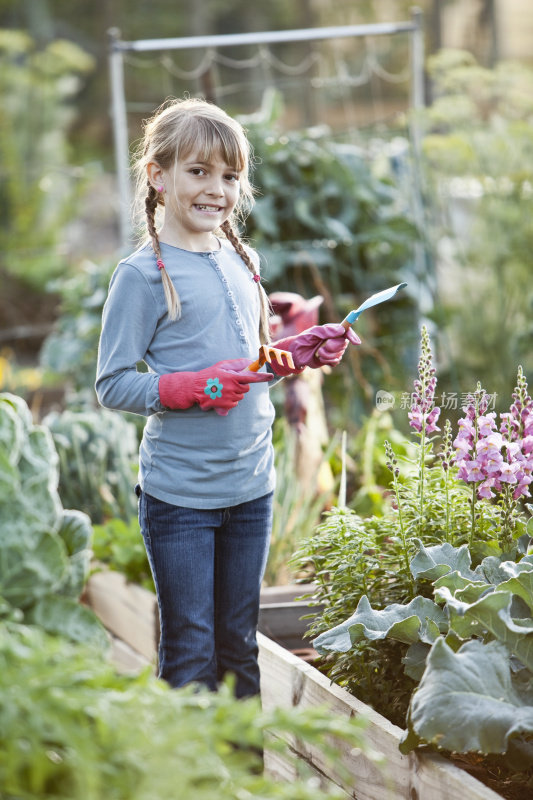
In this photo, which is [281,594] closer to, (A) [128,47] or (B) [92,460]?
(B) [92,460]

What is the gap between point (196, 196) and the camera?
70.4 inches

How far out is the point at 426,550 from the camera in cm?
173

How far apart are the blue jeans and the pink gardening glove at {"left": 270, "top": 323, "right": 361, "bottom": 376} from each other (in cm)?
29

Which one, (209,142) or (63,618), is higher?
(209,142)

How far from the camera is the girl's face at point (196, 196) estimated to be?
1779 millimetres

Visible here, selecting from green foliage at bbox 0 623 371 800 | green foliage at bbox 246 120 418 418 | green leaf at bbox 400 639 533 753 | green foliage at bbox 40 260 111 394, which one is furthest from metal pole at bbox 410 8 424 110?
green foliage at bbox 0 623 371 800

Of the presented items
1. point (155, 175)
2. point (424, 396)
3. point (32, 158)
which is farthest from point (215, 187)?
point (32, 158)

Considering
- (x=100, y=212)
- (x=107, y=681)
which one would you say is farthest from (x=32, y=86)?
(x=107, y=681)

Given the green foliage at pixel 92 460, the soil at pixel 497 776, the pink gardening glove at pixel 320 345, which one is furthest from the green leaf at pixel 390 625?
the green foliage at pixel 92 460

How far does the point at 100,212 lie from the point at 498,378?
30.0ft

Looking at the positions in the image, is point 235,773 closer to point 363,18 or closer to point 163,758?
point 163,758

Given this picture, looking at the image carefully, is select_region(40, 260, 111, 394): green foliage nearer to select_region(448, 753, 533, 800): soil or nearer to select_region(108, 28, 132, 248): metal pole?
select_region(108, 28, 132, 248): metal pole

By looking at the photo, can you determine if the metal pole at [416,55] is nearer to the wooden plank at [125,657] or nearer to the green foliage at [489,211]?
the green foliage at [489,211]

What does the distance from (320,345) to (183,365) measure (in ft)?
0.85
